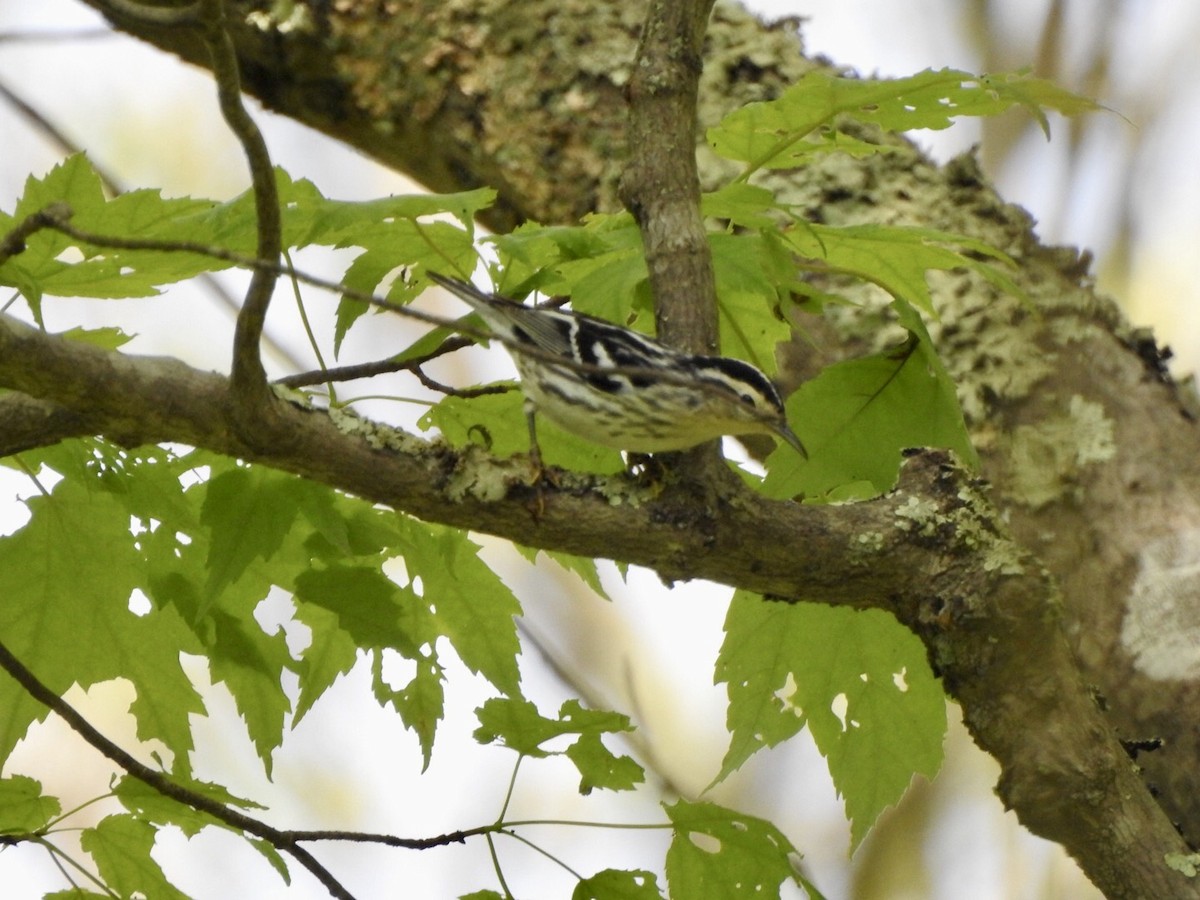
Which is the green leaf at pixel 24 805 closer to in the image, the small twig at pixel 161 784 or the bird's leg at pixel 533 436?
the small twig at pixel 161 784

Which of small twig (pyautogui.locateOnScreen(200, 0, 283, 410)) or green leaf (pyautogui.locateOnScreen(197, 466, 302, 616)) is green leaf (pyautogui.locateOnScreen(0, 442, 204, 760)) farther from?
small twig (pyautogui.locateOnScreen(200, 0, 283, 410))

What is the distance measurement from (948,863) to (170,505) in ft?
18.0

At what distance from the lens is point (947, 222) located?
142 inches

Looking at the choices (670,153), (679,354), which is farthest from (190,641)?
(670,153)

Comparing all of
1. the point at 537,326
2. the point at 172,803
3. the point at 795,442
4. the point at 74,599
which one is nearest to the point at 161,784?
the point at 172,803

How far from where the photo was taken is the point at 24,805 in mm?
2125

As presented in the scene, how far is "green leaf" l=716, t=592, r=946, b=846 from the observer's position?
2338mm

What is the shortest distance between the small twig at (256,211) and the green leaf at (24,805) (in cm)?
77

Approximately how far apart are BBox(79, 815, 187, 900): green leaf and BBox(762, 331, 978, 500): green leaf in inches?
48.7

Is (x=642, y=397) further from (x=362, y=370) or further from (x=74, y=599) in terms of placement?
(x=74, y=599)

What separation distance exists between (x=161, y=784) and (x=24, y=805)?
0.27m

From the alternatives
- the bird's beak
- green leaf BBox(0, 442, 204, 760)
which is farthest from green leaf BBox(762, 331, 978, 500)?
green leaf BBox(0, 442, 204, 760)

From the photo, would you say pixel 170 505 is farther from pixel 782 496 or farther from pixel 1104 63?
pixel 1104 63

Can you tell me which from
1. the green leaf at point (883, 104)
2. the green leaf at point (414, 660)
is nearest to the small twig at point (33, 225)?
the green leaf at point (414, 660)
